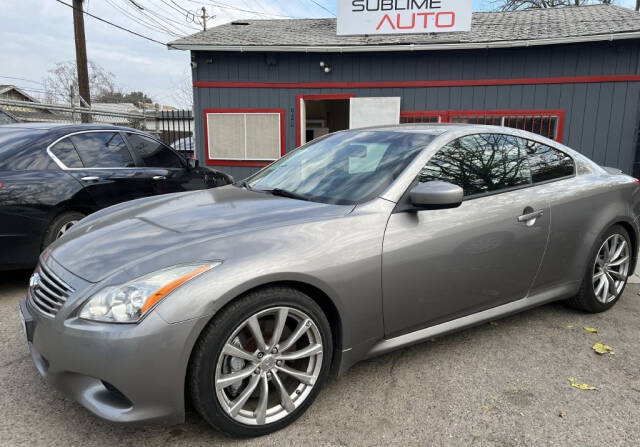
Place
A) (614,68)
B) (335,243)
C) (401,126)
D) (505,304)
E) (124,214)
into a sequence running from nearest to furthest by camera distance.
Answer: (335,243) → (124,214) → (505,304) → (401,126) → (614,68)

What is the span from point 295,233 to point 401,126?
4.73 ft

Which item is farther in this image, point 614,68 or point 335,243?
point 614,68

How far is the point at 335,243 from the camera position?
2.28m

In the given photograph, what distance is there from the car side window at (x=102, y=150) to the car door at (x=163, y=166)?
149 mm

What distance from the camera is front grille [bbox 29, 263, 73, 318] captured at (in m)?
2.03

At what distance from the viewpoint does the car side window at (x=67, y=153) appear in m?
4.30

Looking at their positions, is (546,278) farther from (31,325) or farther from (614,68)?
(614,68)

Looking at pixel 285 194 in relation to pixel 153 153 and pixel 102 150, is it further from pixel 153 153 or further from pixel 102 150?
pixel 153 153

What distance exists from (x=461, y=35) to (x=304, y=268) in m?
8.92

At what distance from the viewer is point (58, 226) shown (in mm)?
4129

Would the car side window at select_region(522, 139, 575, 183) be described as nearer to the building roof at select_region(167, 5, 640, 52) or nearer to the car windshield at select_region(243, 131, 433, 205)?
the car windshield at select_region(243, 131, 433, 205)

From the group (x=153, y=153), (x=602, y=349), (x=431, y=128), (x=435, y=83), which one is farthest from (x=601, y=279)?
(x=435, y=83)

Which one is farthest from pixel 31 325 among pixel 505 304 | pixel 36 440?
pixel 505 304

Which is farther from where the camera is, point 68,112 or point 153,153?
point 68,112
